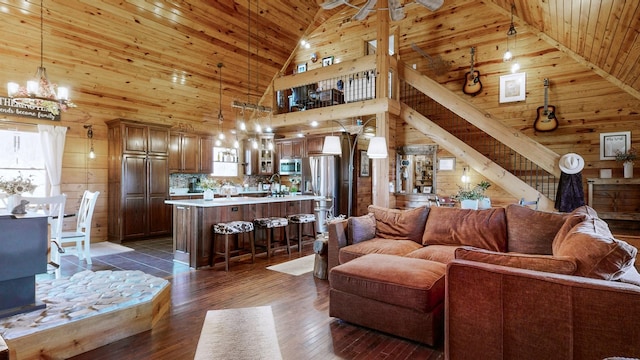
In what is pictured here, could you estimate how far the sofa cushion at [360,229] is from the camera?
13.1ft

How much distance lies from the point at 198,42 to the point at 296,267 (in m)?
5.32

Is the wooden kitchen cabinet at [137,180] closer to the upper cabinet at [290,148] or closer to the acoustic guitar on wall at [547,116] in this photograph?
the upper cabinet at [290,148]

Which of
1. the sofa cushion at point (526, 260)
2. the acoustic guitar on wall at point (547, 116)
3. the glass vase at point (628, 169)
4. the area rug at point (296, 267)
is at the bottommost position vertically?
the area rug at point (296, 267)

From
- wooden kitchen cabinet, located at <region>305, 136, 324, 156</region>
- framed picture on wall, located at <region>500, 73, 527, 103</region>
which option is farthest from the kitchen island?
framed picture on wall, located at <region>500, 73, 527, 103</region>

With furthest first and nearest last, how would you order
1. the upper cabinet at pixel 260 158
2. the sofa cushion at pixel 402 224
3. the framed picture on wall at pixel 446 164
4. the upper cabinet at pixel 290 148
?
1. the upper cabinet at pixel 260 158
2. the upper cabinet at pixel 290 148
3. the framed picture on wall at pixel 446 164
4. the sofa cushion at pixel 402 224

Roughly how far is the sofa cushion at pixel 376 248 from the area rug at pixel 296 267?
96cm

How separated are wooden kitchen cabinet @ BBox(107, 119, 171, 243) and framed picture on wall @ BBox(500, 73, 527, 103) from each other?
7303 millimetres

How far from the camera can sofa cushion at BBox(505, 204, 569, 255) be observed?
10.3ft

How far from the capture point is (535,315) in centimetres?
176

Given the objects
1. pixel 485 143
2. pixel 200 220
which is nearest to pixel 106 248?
pixel 200 220

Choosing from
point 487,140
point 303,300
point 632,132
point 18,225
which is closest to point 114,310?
point 18,225

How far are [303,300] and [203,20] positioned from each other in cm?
604

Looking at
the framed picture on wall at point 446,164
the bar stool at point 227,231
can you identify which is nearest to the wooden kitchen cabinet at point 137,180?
the bar stool at point 227,231

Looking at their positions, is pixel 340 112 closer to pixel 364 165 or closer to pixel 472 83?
pixel 364 165
